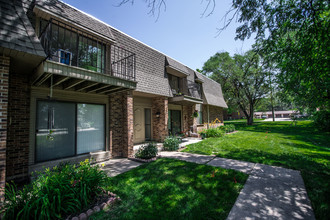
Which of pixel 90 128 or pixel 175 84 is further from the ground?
pixel 175 84

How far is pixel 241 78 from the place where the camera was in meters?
22.4

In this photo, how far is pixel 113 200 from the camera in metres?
3.17

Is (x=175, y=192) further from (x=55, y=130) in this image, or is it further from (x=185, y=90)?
(x=185, y=90)

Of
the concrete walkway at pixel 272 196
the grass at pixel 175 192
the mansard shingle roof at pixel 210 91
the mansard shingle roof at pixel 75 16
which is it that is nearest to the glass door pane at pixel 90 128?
the grass at pixel 175 192

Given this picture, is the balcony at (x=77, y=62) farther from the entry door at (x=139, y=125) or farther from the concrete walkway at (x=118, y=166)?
the concrete walkway at (x=118, y=166)

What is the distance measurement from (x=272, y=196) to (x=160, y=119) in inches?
275

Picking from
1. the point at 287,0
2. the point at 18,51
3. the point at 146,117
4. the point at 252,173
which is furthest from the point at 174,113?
the point at 18,51

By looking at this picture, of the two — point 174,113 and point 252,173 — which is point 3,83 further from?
point 174,113

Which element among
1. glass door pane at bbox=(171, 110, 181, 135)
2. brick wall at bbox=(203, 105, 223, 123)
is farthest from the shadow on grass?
glass door pane at bbox=(171, 110, 181, 135)

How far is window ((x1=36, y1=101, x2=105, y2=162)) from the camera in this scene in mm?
4883

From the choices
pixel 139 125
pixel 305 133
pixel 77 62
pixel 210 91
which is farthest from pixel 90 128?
pixel 305 133

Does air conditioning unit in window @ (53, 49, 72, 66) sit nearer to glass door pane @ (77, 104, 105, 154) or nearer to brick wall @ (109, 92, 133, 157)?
glass door pane @ (77, 104, 105, 154)

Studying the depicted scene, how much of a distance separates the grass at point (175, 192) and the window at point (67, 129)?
235 cm

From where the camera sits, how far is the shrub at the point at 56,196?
8.36ft
